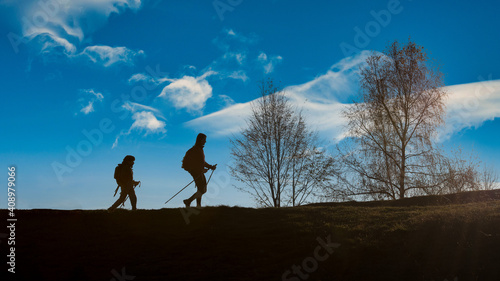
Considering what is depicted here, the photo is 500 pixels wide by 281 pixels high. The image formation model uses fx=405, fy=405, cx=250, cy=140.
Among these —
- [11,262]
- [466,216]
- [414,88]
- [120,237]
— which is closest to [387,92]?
[414,88]

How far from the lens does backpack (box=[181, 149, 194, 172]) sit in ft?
44.1

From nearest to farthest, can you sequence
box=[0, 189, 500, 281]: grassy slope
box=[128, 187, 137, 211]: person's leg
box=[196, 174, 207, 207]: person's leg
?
box=[0, 189, 500, 281]: grassy slope
box=[196, 174, 207, 207]: person's leg
box=[128, 187, 137, 211]: person's leg

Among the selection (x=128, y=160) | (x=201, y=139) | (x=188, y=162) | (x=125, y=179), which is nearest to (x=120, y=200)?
(x=125, y=179)

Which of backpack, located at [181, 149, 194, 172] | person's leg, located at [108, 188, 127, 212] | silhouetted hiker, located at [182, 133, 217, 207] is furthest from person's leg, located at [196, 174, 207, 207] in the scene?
person's leg, located at [108, 188, 127, 212]

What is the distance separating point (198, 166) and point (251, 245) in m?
4.19

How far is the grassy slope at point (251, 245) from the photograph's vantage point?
848cm

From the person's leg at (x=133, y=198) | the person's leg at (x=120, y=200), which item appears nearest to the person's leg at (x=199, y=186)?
the person's leg at (x=133, y=198)

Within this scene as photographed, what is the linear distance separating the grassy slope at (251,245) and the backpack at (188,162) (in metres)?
1.52

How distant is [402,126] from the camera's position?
27.5 meters

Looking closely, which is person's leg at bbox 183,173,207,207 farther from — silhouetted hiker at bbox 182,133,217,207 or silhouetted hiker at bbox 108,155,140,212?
silhouetted hiker at bbox 108,155,140,212

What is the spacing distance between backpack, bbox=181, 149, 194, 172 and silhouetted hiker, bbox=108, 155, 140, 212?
2437 millimetres

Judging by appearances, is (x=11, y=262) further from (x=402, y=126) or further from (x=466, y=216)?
(x=402, y=126)

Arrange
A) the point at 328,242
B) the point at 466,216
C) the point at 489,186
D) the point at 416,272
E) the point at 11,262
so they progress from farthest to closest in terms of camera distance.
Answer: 1. the point at 489,186
2. the point at 466,216
3. the point at 328,242
4. the point at 11,262
5. the point at 416,272

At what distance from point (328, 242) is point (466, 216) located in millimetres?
4698
